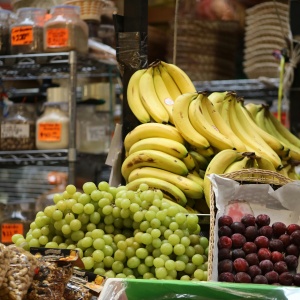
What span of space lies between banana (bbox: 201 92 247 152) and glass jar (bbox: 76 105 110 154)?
173cm

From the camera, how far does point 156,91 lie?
2.44 m

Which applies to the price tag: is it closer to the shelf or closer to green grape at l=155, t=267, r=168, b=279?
the shelf

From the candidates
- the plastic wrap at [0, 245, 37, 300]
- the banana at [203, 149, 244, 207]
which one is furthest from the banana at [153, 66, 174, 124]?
the plastic wrap at [0, 245, 37, 300]

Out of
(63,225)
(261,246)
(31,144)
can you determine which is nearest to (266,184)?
(261,246)

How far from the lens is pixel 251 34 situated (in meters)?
4.29

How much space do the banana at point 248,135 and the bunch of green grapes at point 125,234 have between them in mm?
558

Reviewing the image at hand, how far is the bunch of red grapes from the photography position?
61.6 inches

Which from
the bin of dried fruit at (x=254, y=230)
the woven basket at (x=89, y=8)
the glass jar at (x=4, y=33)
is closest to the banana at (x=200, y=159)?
the bin of dried fruit at (x=254, y=230)

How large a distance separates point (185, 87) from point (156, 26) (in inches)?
94.7

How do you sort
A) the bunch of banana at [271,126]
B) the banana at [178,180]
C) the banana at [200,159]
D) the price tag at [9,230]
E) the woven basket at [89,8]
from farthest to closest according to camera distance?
the woven basket at [89,8] → the price tag at [9,230] → the bunch of banana at [271,126] → the banana at [200,159] → the banana at [178,180]

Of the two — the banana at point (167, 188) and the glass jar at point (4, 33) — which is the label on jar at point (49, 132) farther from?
the banana at point (167, 188)

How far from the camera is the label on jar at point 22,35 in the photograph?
381 cm

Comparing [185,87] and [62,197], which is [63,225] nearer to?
[62,197]

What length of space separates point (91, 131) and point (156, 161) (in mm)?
1926
